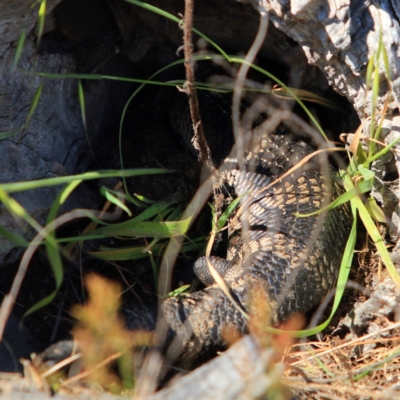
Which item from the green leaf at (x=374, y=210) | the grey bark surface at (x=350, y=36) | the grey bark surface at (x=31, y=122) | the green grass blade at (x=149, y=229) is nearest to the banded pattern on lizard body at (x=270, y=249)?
the green leaf at (x=374, y=210)

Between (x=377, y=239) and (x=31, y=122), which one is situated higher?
(x=31, y=122)

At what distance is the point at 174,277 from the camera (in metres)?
3.17

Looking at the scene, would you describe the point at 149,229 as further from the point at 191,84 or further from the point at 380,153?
the point at 380,153

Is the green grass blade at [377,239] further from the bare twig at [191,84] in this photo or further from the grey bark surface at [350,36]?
the bare twig at [191,84]

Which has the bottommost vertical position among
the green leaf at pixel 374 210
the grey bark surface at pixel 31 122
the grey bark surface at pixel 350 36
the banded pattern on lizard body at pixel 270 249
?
the banded pattern on lizard body at pixel 270 249

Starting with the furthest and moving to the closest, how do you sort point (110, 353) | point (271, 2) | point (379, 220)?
point (379, 220), point (271, 2), point (110, 353)

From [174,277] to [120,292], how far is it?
0.35 meters

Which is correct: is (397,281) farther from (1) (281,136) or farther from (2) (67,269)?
(2) (67,269)

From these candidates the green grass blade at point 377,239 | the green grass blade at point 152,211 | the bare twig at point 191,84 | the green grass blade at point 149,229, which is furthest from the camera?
the green grass blade at point 152,211

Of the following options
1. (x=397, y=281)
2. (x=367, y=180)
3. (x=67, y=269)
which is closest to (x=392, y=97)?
(x=367, y=180)

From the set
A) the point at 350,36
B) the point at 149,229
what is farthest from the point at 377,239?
the point at 149,229

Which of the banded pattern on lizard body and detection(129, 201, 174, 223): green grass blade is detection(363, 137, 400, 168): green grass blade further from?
detection(129, 201, 174, 223): green grass blade

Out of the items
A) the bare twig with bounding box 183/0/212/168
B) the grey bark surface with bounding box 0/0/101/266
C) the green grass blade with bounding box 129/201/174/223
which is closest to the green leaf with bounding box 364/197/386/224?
the bare twig with bounding box 183/0/212/168

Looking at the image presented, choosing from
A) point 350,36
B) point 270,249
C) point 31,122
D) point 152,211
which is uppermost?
point 350,36
